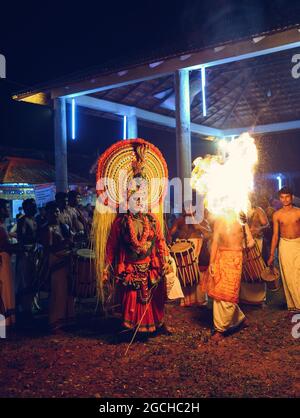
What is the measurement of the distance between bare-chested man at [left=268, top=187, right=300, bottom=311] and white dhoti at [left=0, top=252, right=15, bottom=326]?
4.16m

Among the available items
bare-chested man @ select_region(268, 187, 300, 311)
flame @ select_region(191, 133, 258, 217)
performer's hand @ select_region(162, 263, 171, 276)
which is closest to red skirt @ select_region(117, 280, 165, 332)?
performer's hand @ select_region(162, 263, 171, 276)

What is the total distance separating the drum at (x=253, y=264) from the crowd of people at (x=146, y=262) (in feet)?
0.41

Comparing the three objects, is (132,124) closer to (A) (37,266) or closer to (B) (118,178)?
(A) (37,266)

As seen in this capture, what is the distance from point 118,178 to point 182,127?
17.1 feet

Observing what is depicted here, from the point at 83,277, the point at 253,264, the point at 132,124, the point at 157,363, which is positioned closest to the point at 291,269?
the point at 253,264

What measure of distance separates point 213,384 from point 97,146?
1497 centimetres

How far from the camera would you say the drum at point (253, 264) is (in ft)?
23.7

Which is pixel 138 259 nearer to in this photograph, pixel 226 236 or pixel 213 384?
pixel 226 236

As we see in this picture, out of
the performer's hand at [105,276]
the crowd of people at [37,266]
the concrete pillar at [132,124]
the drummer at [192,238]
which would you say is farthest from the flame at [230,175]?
the concrete pillar at [132,124]

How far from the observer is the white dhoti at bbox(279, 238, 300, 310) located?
684 cm

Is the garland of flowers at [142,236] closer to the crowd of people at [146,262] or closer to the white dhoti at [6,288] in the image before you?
the crowd of people at [146,262]

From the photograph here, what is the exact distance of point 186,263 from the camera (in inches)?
282

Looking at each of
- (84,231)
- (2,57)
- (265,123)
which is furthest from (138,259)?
(2,57)

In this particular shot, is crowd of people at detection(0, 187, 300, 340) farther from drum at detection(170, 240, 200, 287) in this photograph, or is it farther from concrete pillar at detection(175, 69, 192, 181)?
concrete pillar at detection(175, 69, 192, 181)
